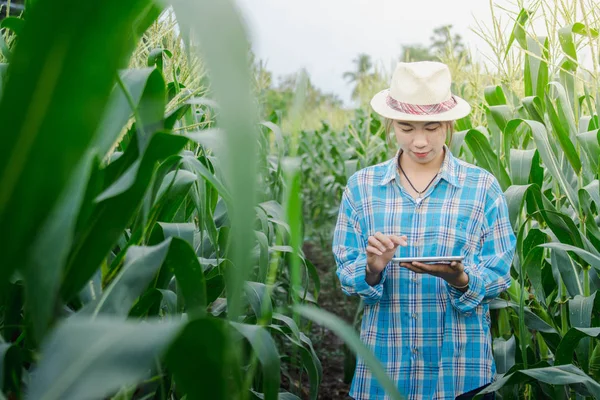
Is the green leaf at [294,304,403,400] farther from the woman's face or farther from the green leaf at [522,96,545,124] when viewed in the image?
the green leaf at [522,96,545,124]

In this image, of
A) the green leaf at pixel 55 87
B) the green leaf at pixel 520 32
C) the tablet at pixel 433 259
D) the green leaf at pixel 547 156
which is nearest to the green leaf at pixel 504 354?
the green leaf at pixel 547 156

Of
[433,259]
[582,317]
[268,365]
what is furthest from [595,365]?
[268,365]

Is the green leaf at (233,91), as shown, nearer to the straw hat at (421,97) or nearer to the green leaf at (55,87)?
the green leaf at (55,87)

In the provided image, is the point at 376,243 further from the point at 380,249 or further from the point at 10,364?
the point at 10,364

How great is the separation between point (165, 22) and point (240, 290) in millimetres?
1555

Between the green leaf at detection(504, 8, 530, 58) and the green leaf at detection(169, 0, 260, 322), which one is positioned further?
the green leaf at detection(504, 8, 530, 58)

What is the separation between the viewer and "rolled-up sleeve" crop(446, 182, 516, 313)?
173 centimetres

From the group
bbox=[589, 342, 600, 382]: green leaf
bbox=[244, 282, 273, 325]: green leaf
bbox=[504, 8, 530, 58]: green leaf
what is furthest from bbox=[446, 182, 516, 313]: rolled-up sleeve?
bbox=[504, 8, 530, 58]: green leaf

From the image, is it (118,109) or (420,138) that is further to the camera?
(420,138)

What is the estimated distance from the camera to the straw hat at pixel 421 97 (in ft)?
5.81

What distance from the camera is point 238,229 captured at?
0.47 metres

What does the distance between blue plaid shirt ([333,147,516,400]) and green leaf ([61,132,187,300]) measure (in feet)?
3.15

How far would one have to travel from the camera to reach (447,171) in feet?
5.99

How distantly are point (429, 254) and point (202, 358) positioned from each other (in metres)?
1.20
